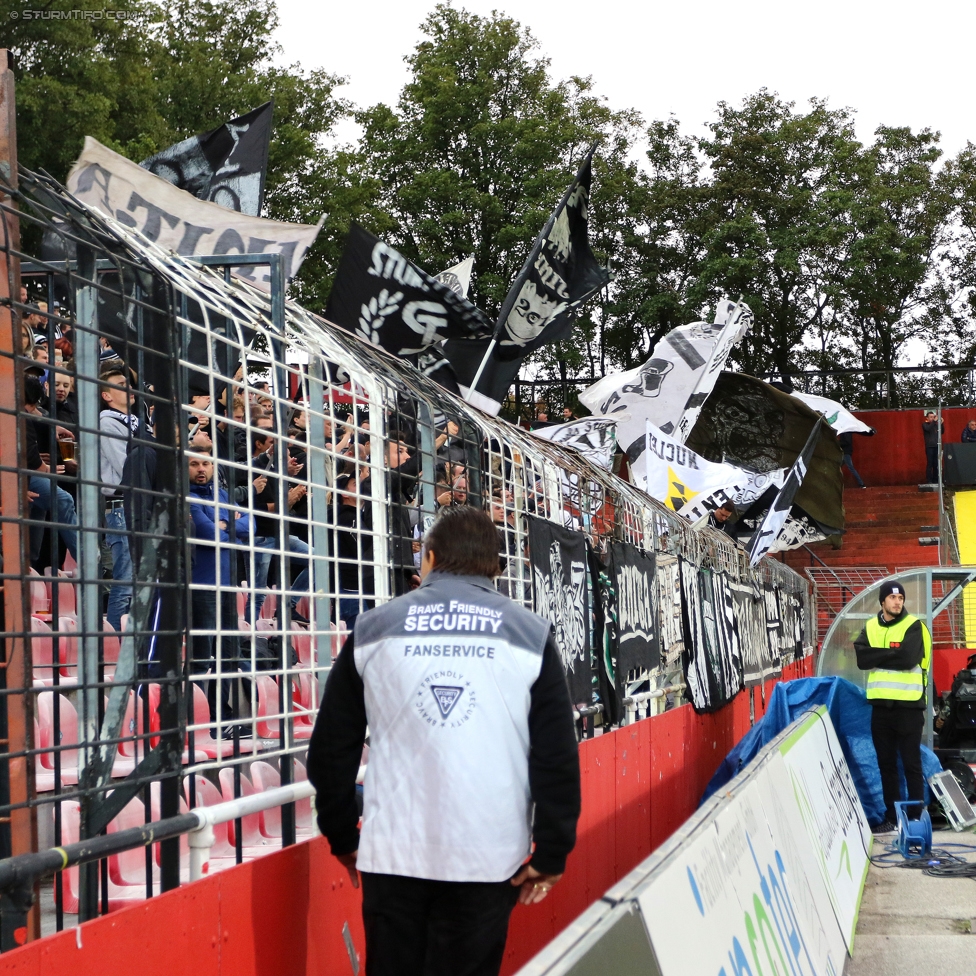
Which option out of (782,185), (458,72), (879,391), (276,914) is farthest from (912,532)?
(276,914)

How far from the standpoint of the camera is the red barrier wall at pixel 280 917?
278 cm

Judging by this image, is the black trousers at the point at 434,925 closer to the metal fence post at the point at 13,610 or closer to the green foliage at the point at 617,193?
the metal fence post at the point at 13,610

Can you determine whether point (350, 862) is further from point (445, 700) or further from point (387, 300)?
point (387, 300)

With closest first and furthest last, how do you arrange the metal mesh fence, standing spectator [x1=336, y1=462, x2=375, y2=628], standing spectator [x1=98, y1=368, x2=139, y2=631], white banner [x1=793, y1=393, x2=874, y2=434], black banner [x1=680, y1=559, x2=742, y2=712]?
the metal mesh fence
standing spectator [x1=336, y1=462, x2=375, y2=628]
standing spectator [x1=98, y1=368, x2=139, y2=631]
black banner [x1=680, y1=559, x2=742, y2=712]
white banner [x1=793, y1=393, x2=874, y2=434]

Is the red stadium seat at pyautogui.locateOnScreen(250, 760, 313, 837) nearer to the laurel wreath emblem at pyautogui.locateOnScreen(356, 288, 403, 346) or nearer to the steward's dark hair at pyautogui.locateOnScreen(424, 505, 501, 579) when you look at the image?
the steward's dark hair at pyautogui.locateOnScreen(424, 505, 501, 579)

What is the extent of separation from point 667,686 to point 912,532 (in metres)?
25.7

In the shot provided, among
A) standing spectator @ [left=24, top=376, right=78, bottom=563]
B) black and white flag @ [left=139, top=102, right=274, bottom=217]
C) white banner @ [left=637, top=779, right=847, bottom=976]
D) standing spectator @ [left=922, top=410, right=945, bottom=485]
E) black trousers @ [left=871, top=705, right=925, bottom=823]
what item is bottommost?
black trousers @ [left=871, top=705, right=925, bottom=823]

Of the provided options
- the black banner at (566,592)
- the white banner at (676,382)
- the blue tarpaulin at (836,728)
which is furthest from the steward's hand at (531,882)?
the white banner at (676,382)

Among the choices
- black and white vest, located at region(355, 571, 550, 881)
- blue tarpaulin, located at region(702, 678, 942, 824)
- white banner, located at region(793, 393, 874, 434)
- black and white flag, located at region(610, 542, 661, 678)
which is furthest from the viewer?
white banner, located at region(793, 393, 874, 434)

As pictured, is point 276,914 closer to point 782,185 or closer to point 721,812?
point 721,812

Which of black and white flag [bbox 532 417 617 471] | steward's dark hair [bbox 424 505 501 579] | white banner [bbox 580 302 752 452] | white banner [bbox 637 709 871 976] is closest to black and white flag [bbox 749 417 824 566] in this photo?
white banner [bbox 580 302 752 452]

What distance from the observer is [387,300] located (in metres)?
7.36

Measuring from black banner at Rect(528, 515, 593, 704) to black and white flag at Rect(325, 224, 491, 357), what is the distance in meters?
1.42

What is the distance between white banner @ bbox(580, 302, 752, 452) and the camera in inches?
823
